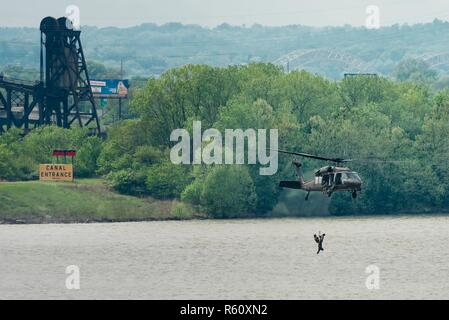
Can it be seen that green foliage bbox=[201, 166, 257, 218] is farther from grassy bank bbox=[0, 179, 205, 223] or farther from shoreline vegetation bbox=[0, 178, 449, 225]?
grassy bank bbox=[0, 179, 205, 223]

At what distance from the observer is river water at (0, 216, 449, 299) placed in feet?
316

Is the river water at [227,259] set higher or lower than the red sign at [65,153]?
lower

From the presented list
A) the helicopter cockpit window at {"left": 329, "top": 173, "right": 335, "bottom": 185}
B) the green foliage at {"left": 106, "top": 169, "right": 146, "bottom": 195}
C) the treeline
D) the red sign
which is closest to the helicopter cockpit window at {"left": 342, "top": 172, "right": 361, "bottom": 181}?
the helicopter cockpit window at {"left": 329, "top": 173, "right": 335, "bottom": 185}

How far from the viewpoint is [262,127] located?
16225cm

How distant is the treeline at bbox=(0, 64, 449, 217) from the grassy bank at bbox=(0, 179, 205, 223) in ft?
9.75

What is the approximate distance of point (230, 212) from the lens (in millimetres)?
157000

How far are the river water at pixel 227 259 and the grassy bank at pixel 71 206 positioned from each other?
505cm

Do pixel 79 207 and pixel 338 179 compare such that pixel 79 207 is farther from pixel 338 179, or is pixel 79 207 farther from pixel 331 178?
pixel 338 179

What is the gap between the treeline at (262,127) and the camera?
161m

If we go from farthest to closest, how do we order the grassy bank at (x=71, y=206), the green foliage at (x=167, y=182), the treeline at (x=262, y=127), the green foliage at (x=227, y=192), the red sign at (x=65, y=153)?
the red sign at (x=65, y=153) < the green foliage at (x=167, y=182) < the treeline at (x=262, y=127) < the green foliage at (x=227, y=192) < the grassy bank at (x=71, y=206)

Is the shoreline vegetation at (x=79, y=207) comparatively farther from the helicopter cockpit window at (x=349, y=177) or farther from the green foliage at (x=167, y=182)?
the helicopter cockpit window at (x=349, y=177)

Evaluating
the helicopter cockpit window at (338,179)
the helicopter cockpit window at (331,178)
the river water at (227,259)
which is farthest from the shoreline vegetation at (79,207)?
the helicopter cockpit window at (338,179)

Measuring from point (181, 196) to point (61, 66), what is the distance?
126 feet
